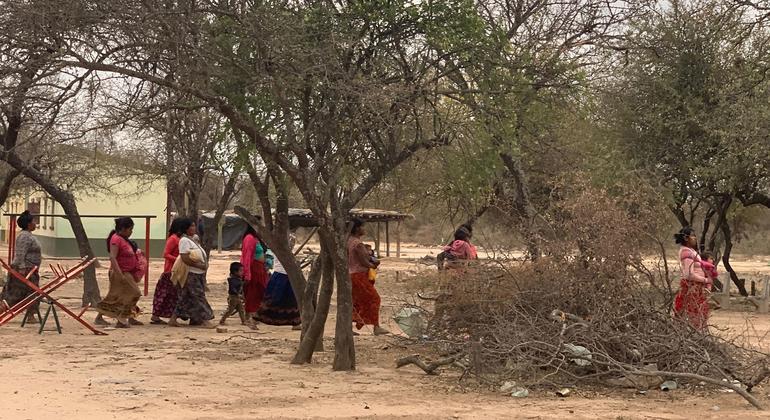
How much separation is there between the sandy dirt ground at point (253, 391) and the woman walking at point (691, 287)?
99 centimetres

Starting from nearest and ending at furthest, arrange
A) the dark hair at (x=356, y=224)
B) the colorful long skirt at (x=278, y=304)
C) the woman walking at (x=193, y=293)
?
the dark hair at (x=356, y=224)
the colorful long skirt at (x=278, y=304)
the woman walking at (x=193, y=293)

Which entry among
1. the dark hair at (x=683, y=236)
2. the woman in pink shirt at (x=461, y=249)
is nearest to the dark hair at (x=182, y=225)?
the woman in pink shirt at (x=461, y=249)

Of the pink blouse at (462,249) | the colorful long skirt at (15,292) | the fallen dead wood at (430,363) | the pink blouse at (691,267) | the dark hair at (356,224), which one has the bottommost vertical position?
the fallen dead wood at (430,363)

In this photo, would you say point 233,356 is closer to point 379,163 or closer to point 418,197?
point 379,163

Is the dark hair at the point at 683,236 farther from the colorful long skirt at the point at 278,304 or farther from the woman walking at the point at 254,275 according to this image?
the woman walking at the point at 254,275

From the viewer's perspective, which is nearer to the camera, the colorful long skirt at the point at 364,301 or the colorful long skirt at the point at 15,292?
the colorful long skirt at the point at 364,301

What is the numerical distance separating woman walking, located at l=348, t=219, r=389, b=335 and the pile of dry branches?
255 centimetres

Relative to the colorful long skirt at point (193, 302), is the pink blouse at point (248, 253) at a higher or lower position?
higher

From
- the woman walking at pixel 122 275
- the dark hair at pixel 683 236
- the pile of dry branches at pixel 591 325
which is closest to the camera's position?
the pile of dry branches at pixel 591 325

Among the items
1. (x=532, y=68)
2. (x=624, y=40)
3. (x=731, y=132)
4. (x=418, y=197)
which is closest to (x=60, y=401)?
(x=532, y=68)

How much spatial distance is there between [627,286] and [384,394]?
2468 mm

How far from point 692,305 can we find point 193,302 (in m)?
6.84

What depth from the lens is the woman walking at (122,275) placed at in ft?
44.0

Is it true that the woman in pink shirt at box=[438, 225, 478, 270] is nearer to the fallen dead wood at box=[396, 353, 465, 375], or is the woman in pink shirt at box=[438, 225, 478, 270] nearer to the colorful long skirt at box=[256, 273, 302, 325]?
the colorful long skirt at box=[256, 273, 302, 325]
